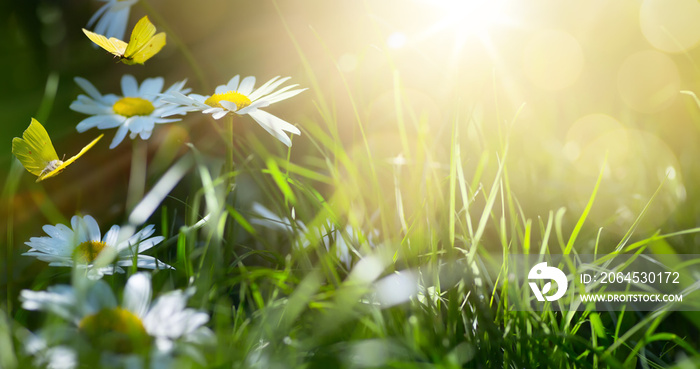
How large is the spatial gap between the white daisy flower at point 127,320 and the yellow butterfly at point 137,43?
0.33m

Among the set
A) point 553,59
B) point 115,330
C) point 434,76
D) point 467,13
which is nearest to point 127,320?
point 115,330

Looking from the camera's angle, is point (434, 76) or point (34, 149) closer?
point (34, 149)

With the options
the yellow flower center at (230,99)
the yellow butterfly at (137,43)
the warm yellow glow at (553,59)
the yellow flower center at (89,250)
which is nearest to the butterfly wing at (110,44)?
the yellow butterfly at (137,43)

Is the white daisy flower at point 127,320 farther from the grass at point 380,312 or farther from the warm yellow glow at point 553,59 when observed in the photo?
the warm yellow glow at point 553,59

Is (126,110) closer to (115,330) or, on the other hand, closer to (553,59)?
(115,330)

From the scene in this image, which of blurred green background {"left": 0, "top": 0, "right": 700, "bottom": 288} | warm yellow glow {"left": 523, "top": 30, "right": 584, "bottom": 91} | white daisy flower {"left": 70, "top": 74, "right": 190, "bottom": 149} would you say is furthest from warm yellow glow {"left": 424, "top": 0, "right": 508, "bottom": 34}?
white daisy flower {"left": 70, "top": 74, "right": 190, "bottom": 149}

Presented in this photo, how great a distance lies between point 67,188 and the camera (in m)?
0.88

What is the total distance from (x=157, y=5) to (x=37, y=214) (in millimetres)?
541

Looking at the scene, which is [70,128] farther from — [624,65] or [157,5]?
[624,65]

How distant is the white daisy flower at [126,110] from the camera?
74 cm

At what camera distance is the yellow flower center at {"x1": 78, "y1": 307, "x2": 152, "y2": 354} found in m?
0.36

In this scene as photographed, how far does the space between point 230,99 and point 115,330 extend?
352mm

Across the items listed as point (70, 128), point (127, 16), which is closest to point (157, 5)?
point (127, 16)

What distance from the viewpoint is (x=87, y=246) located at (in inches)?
22.3
